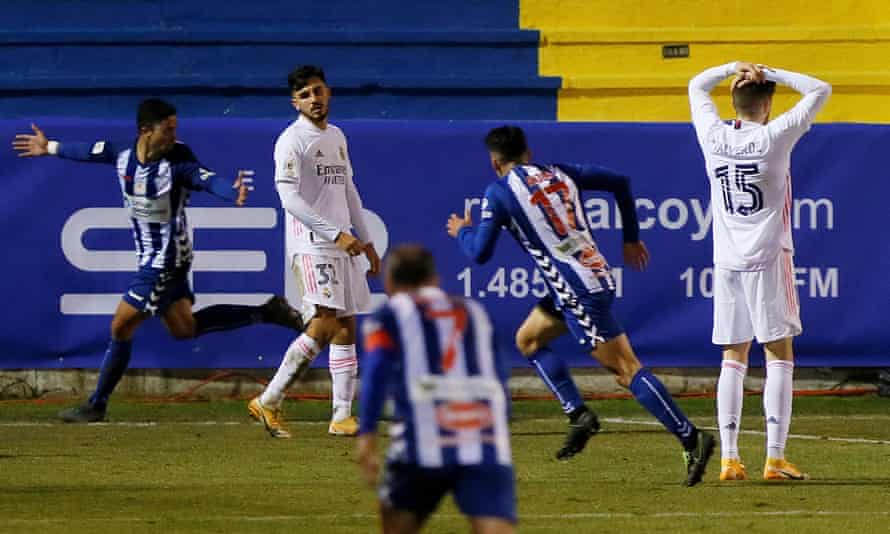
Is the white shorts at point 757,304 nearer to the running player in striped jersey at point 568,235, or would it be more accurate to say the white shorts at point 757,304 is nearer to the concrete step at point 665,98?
the running player in striped jersey at point 568,235

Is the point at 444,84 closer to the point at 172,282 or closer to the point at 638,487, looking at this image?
the point at 172,282

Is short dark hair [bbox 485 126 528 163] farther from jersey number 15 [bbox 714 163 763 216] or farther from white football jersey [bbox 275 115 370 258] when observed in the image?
white football jersey [bbox 275 115 370 258]

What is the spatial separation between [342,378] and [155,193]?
67.9 inches

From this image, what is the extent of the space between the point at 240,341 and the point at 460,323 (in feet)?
29.6

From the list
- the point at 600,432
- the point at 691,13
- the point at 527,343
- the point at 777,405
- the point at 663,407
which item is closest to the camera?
the point at 663,407

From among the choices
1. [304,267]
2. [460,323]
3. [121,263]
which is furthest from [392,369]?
[121,263]

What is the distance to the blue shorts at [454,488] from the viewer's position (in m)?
5.63

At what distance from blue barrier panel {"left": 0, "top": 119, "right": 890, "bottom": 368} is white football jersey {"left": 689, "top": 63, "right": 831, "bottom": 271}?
4876 mm

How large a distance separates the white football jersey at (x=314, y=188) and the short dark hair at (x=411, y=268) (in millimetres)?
6112

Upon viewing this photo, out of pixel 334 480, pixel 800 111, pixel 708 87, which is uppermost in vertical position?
pixel 708 87

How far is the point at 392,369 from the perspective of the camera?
18.5 ft

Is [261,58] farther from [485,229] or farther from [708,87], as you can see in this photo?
[485,229]

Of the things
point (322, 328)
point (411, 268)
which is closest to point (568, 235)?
point (322, 328)

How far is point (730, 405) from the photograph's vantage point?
9836 millimetres
